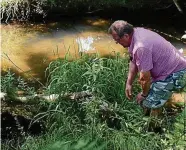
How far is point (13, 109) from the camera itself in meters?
4.81

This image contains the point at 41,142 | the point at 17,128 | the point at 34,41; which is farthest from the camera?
the point at 34,41

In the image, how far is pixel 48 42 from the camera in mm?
7234

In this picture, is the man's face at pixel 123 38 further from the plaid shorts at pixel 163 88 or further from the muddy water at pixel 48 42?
the muddy water at pixel 48 42

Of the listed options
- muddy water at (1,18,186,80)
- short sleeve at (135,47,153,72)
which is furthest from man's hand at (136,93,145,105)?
muddy water at (1,18,186,80)

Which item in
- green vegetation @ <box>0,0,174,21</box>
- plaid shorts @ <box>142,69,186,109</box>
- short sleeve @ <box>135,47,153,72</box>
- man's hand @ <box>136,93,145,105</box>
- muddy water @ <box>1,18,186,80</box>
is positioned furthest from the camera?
green vegetation @ <box>0,0,174,21</box>

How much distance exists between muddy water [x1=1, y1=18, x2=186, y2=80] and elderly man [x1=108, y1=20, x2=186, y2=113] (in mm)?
2159

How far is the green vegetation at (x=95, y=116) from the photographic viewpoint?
416 centimetres

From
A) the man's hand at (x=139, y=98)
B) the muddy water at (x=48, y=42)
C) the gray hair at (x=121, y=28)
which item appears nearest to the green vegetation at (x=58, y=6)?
the muddy water at (x=48, y=42)

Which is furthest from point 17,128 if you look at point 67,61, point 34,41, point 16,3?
point 16,3

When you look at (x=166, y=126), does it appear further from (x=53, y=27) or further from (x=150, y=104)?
(x=53, y=27)

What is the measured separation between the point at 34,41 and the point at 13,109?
2.63 metres

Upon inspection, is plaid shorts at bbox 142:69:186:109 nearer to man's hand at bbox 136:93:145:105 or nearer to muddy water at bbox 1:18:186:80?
man's hand at bbox 136:93:145:105

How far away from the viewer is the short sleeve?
13.1 ft

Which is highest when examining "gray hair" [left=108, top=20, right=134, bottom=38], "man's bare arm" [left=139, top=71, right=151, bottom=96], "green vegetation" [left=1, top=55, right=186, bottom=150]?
"gray hair" [left=108, top=20, right=134, bottom=38]
